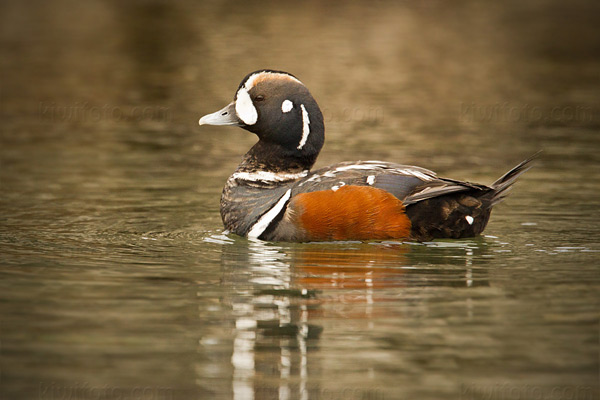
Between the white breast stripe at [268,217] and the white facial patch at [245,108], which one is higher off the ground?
the white facial patch at [245,108]

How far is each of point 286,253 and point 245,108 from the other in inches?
65.6

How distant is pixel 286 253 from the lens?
8781mm

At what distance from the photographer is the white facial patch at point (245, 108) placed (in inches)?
384

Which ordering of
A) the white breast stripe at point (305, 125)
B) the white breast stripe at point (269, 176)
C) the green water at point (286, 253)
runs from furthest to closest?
1. the white breast stripe at point (269, 176)
2. the white breast stripe at point (305, 125)
3. the green water at point (286, 253)

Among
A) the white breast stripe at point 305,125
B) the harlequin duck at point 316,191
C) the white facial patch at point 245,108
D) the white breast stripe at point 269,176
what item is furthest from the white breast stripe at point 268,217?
the white facial patch at point 245,108

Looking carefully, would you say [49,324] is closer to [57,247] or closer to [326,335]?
[326,335]

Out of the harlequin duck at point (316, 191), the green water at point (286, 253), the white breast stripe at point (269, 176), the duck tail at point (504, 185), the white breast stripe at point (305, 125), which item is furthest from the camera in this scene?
the white breast stripe at point (269, 176)

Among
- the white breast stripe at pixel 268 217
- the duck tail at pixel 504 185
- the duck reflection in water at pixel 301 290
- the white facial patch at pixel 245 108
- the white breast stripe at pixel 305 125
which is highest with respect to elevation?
the white facial patch at pixel 245 108

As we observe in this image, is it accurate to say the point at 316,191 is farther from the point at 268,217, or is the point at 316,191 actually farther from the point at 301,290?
the point at 301,290

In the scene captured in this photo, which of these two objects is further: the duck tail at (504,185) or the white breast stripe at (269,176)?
the white breast stripe at (269,176)

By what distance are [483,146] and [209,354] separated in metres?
9.26

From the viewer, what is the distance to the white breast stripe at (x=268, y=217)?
30.0 feet

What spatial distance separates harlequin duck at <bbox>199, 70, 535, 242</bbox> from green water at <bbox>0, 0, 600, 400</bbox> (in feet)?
0.63

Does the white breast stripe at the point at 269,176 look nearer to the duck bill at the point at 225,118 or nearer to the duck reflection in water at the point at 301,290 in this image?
the duck bill at the point at 225,118
